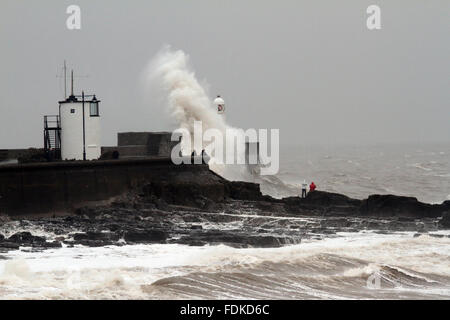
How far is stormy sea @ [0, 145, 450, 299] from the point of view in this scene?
11.3 metres

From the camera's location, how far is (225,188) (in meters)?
18.7

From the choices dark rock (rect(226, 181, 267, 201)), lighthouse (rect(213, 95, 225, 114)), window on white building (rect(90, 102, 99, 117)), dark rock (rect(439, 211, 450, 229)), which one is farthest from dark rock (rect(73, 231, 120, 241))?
lighthouse (rect(213, 95, 225, 114))

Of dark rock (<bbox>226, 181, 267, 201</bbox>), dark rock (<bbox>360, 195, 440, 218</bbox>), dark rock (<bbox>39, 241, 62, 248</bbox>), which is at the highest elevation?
dark rock (<bbox>226, 181, 267, 201</bbox>)

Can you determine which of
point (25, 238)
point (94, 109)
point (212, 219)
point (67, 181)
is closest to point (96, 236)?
point (25, 238)

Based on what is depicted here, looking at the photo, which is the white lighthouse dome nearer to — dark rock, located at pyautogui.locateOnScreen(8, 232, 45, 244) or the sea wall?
the sea wall

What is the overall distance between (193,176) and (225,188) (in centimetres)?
75

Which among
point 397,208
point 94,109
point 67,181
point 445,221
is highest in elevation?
point 94,109

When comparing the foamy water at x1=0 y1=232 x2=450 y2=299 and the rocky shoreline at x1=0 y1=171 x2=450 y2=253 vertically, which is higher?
the rocky shoreline at x1=0 y1=171 x2=450 y2=253

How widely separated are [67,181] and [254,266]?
5.58m

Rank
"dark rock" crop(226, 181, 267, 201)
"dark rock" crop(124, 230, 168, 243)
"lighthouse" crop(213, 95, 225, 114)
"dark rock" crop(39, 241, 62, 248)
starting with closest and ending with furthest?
"dark rock" crop(39, 241, 62, 248)
"dark rock" crop(124, 230, 168, 243)
"dark rock" crop(226, 181, 267, 201)
"lighthouse" crop(213, 95, 225, 114)

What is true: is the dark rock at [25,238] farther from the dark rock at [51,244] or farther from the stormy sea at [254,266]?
the stormy sea at [254,266]

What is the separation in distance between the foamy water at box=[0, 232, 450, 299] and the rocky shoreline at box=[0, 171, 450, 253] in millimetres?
586

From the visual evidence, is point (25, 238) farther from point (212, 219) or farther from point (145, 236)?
point (212, 219)

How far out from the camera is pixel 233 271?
12.5 metres
